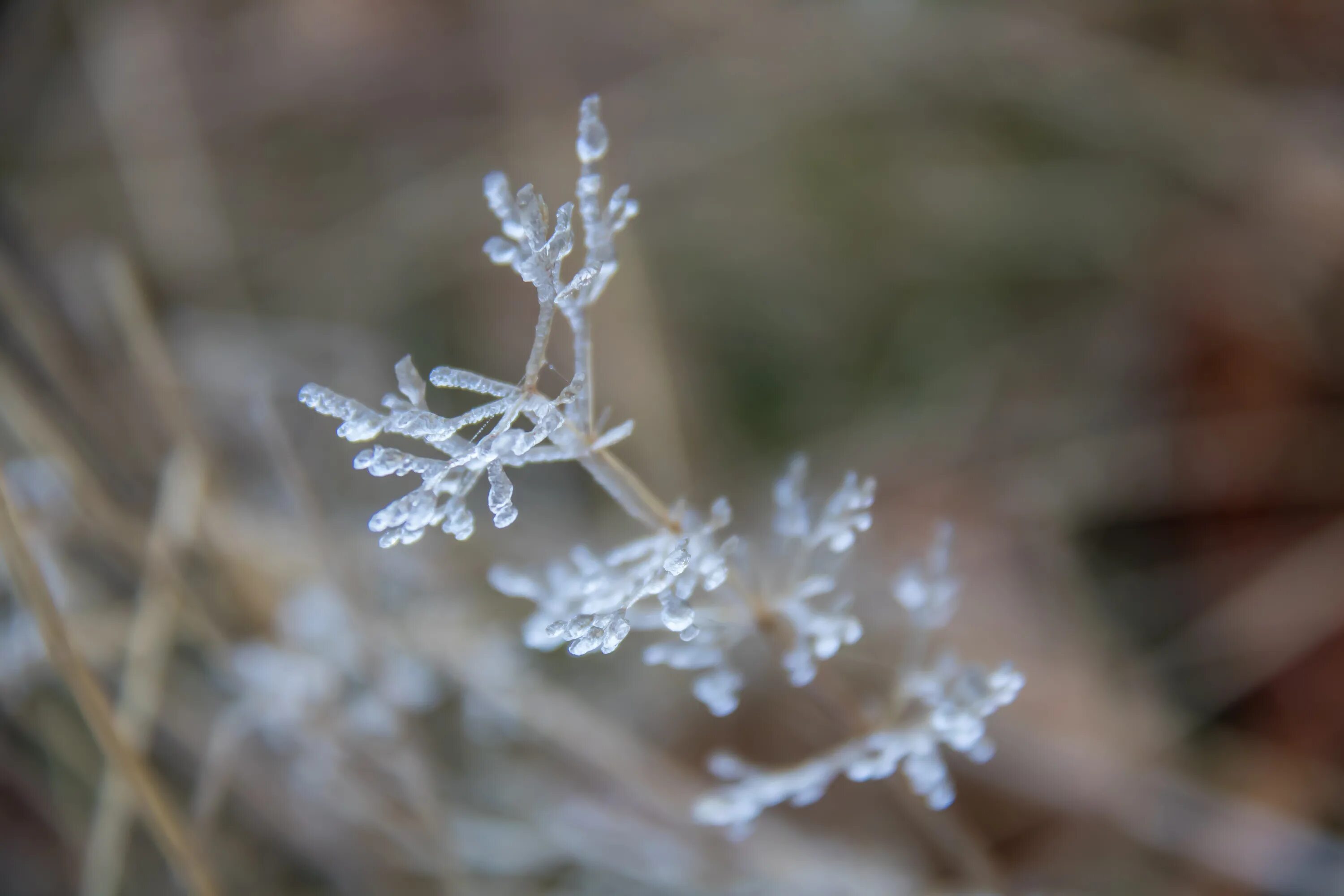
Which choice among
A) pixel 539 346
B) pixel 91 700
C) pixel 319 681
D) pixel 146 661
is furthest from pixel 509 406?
pixel 146 661

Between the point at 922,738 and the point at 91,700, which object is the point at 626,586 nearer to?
the point at 922,738

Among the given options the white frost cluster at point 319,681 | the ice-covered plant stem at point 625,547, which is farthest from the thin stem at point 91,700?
the ice-covered plant stem at point 625,547

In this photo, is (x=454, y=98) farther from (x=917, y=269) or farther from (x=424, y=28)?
(x=917, y=269)

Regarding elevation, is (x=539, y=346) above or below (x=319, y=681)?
below

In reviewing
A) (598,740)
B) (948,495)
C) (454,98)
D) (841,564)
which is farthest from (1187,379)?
(454,98)

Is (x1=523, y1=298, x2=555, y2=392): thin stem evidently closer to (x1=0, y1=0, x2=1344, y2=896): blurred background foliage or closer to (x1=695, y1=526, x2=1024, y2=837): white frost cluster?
(x1=695, y1=526, x2=1024, y2=837): white frost cluster

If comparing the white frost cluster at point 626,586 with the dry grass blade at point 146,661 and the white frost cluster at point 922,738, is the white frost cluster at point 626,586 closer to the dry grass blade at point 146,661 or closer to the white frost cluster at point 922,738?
the white frost cluster at point 922,738
